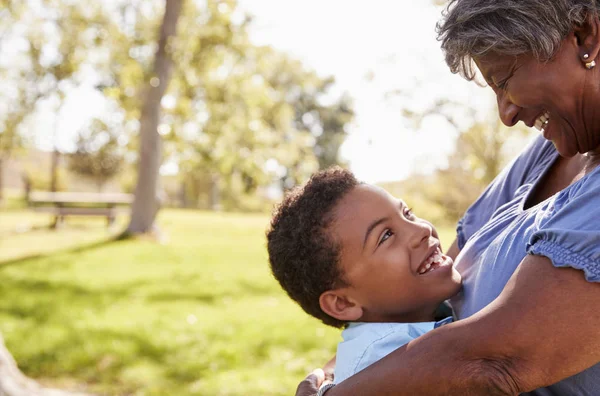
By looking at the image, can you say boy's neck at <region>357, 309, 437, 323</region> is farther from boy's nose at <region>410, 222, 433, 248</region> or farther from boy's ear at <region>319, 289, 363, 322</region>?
boy's nose at <region>410, 222, 433, 248</region>

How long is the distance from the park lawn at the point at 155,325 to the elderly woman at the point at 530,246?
13.5 feet

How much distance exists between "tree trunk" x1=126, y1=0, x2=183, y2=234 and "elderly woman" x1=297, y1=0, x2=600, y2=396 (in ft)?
44.4

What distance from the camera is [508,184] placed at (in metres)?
2.13

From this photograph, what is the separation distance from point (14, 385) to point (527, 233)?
4.64 metres

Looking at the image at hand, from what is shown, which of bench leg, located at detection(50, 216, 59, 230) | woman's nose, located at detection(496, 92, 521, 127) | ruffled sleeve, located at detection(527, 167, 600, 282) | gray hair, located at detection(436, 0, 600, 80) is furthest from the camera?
bench leg, located at detection(50, 216, 59, 230)

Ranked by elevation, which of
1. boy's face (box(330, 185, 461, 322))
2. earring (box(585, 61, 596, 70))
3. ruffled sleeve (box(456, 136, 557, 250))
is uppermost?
earring (box(585, 61, 596, 70))

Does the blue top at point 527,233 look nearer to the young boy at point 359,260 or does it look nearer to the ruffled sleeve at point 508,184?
the ruffled sleeve at point 508,184

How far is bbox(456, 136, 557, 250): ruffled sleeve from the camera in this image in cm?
202

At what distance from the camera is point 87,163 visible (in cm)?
3791

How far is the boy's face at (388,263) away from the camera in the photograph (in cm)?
194

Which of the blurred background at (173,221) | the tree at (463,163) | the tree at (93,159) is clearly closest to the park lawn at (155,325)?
the blurred background at (173,221)

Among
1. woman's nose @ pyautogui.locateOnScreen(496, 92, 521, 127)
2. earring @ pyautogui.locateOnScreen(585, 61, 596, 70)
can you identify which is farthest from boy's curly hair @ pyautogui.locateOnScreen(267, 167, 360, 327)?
earring @ pyautogui.locateOnScreen(585, 61, 596, 70)

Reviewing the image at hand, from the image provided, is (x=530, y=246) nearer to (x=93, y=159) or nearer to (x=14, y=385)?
(x=14, y=385)

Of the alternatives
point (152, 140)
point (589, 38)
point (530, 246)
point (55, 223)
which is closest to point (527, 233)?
point (530, 246)
